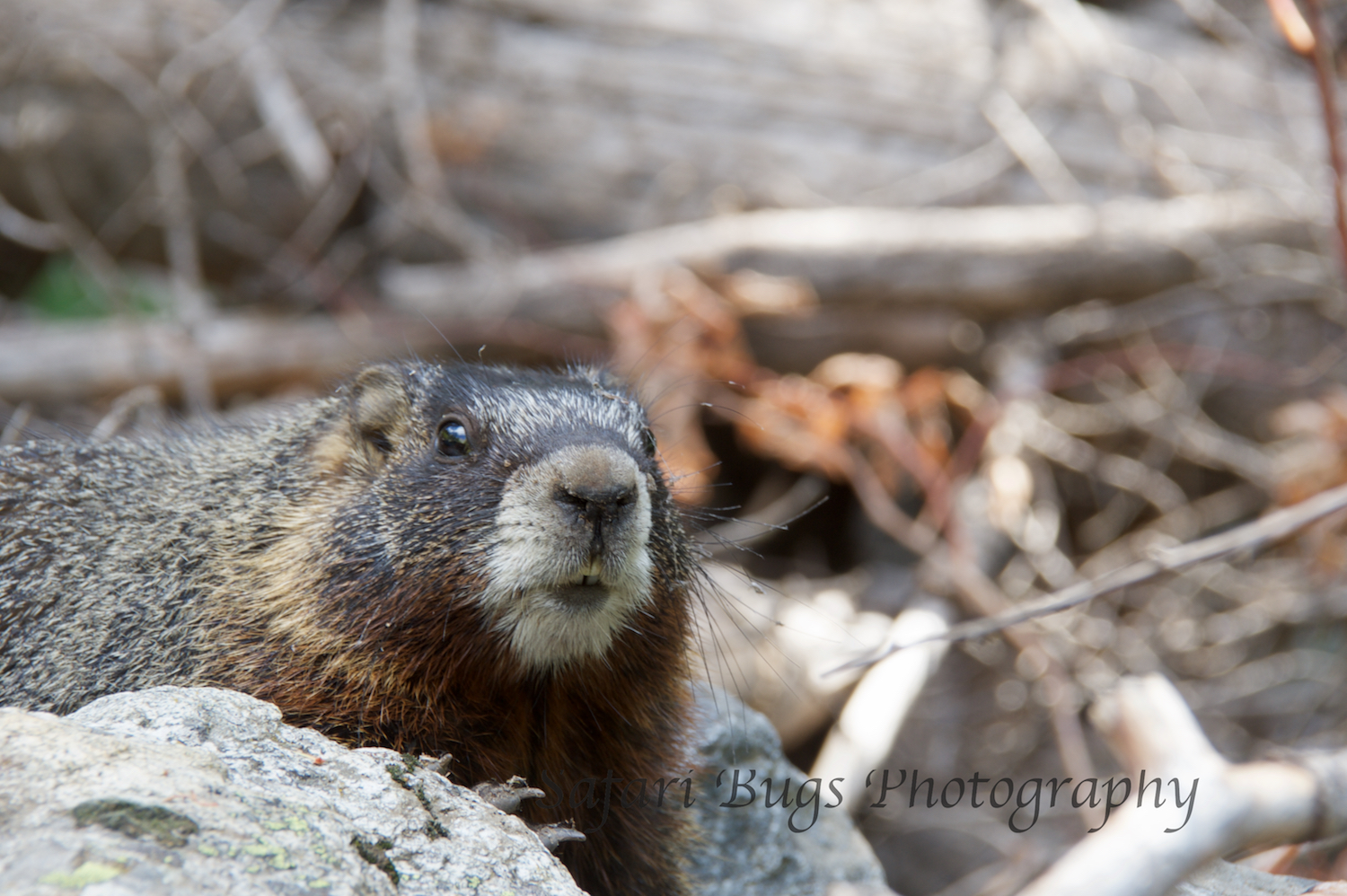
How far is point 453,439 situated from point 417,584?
48cm

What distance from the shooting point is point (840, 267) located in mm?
6566

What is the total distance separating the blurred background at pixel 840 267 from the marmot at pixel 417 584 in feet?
8.26

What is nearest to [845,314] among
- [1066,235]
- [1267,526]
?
[1066,235]

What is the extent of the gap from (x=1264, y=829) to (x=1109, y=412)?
464 centimetres

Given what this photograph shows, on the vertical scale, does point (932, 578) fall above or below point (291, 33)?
below

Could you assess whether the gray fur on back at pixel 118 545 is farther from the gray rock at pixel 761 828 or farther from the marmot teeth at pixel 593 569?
the gray rock at pixel 761 828

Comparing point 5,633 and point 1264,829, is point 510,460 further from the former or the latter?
point 1264,829

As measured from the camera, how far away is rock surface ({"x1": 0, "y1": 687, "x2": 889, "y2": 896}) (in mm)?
1854

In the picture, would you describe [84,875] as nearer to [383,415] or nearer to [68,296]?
[383,415]

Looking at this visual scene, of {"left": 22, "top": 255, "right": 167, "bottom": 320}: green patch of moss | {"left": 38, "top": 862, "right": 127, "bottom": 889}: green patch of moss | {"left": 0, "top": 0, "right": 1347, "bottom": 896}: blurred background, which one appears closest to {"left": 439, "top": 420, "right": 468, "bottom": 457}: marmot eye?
{"left": 38, "top": 862, "right": 127, "bottom": 889}: green patch of moss

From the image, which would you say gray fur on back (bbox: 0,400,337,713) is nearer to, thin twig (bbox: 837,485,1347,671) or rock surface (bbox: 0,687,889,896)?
rock surface (bbox: 0,687,889,896)

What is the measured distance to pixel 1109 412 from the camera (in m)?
6.77

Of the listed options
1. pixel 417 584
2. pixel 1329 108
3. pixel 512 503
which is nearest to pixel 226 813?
pixel 417 584

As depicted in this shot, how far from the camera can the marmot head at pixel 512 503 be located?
2832mm
